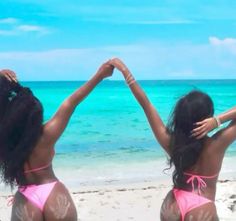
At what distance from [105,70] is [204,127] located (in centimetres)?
83

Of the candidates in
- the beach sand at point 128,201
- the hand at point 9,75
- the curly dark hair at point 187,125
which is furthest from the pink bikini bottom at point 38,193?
the beach sand at point 128,201

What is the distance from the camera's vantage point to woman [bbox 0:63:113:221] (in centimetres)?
392

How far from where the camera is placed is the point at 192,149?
3846 millimetres

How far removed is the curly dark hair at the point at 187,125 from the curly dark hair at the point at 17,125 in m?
0.93

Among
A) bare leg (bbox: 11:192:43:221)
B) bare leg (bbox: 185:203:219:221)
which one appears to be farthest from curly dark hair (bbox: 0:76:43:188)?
bare leg (bbox: 185:203:219:221)

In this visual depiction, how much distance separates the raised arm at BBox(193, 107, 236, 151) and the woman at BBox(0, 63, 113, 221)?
0.80 m

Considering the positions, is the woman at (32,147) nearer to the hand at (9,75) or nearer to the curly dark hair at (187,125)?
the hand at (9,75)

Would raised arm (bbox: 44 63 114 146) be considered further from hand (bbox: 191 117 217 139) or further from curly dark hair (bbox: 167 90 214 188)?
hand (bbox: 191 117 217 139)

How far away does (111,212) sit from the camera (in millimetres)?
7914

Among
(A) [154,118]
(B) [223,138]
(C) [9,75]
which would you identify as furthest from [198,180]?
(C) [9,75]

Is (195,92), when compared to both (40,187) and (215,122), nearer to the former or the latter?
(215,122)

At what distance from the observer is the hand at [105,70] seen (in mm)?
4059

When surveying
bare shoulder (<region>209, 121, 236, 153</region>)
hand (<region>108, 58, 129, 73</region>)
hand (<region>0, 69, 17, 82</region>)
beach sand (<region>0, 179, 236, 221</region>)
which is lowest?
beach sand (<region>0, 179, 236, 221</region>)

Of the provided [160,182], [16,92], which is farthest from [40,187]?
[160,182]
